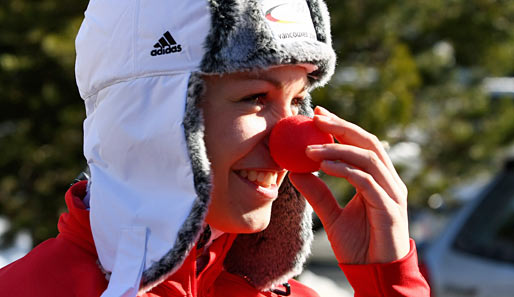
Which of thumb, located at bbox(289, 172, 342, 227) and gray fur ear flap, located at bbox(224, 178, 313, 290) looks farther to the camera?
gray fur ear flap, located at bbox(224, 178, 313, 290)

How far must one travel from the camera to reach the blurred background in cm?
443

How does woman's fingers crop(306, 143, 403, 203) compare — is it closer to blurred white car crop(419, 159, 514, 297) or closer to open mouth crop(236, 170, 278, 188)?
open mouth crop(236, 170, 278, 188)

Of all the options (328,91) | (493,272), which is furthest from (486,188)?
(328,91)

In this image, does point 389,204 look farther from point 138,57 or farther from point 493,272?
point 493,272

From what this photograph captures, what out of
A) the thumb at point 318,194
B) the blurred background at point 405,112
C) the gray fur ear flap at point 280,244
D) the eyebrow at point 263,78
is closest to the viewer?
the eyebrow at point 263,78

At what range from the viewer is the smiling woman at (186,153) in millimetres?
2002

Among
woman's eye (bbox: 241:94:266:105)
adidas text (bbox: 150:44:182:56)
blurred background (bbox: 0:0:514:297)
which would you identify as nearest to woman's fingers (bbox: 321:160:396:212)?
woman's eye (bbox: 241:94:266:105)

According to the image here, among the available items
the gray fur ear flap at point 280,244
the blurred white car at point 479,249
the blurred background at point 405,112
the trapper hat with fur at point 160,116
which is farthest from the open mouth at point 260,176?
the blurred white car at point 479,249

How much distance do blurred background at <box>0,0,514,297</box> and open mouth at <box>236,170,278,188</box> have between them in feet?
6.47

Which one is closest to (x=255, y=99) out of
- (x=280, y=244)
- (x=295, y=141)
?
(x=295, y=141)

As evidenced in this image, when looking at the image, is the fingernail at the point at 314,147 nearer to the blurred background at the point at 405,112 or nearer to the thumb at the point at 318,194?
the thumb at the point at 318,194

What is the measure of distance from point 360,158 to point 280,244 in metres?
0.52

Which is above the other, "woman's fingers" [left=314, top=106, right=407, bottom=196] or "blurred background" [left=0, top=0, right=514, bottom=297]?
"woman's fingers" [left=314, top=106, right=407, bottom=196]

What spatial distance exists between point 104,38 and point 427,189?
4244 millimetres
